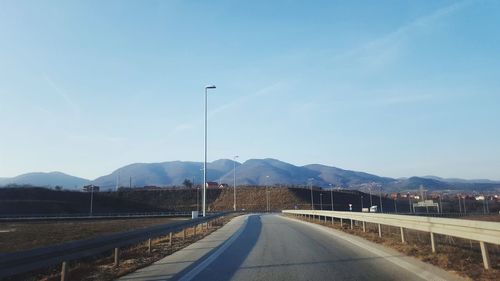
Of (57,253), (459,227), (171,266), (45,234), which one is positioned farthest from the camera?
(45,234)

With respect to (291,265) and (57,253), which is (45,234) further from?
(291,265)

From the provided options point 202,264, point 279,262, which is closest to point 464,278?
point 279,262

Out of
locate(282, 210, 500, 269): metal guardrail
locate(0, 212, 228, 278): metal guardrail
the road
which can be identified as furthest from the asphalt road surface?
locate(0, 212, 228, 278): metal guardrail

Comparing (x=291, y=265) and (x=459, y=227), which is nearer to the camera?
(x=291, y=265)

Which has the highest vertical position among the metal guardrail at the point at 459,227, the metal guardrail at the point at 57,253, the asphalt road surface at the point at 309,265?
the metal guardrail at the point at 459,227

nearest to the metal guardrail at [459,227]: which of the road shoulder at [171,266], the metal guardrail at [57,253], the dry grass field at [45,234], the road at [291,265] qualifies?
the road at [291,265]

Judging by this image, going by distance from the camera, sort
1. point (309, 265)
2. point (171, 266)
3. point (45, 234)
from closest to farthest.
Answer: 1. point (309, 265)
2. point (171, 266)
3. point (45, 234)

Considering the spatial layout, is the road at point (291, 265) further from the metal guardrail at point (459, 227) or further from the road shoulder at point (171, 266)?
the metal guardrail at point (459, 227)

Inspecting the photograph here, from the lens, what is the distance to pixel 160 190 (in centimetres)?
14975

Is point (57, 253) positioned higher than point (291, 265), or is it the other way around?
point (57, 253)

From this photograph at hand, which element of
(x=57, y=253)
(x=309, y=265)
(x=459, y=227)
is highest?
(x=459, y=227)

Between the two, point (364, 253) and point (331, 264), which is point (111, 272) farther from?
point (364, 253)

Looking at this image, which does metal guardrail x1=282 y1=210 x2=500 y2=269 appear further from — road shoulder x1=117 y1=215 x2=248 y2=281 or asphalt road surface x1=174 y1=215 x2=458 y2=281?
road shoulder x1=117 y1=215 x2=248 y2=281

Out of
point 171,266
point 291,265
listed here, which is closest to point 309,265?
point 291,265
